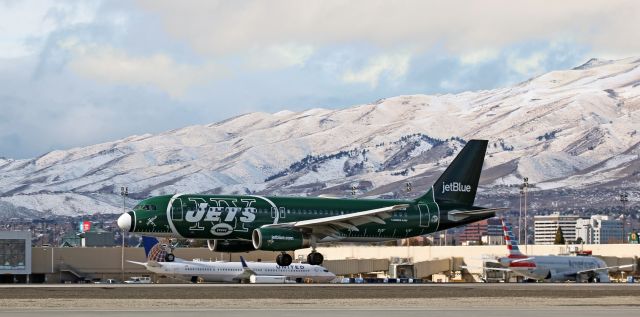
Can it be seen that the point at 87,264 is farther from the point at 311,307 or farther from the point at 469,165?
the point at 311,307

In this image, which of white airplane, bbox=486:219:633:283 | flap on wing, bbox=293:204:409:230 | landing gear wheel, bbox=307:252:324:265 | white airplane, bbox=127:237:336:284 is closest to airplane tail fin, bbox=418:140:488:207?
flap on wing, bbox=293:204:409:230

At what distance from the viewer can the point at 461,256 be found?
611 ft

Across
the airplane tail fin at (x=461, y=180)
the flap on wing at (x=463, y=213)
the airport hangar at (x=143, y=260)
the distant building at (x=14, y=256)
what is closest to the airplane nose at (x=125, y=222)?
the airplane tail fin at (x=461, y=180)

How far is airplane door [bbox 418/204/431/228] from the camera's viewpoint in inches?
4592

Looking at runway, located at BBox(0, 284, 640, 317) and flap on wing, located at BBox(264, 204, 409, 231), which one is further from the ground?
flap on wing, located at BBox(264, 204, 409, 231)

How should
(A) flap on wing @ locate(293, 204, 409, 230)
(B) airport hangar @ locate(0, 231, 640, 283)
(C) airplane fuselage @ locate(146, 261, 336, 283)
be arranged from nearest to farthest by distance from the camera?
(A) flap on wing @ locate(293, 204, 409, 230), (C) airplane fuselage @ locate(146, 261, 336, 283), (B) airport hangar @ locate(0, 231, 640, 283)

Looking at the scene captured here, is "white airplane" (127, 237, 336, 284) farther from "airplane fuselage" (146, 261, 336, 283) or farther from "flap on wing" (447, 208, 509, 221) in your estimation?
"flap on wing" (447, 208, 509, 221)

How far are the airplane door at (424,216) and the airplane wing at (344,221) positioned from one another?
235 inches

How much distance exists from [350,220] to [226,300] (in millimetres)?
30785

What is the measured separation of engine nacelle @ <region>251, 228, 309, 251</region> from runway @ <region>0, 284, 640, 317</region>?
23.8 feet

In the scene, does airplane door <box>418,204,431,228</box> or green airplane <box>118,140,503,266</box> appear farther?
airplane door <box>418,204,431,228</box>

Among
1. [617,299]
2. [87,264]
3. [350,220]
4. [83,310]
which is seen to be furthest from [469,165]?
[87,264]

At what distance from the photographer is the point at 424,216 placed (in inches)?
4594

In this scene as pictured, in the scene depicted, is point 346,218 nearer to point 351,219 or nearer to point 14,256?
point 351,219
